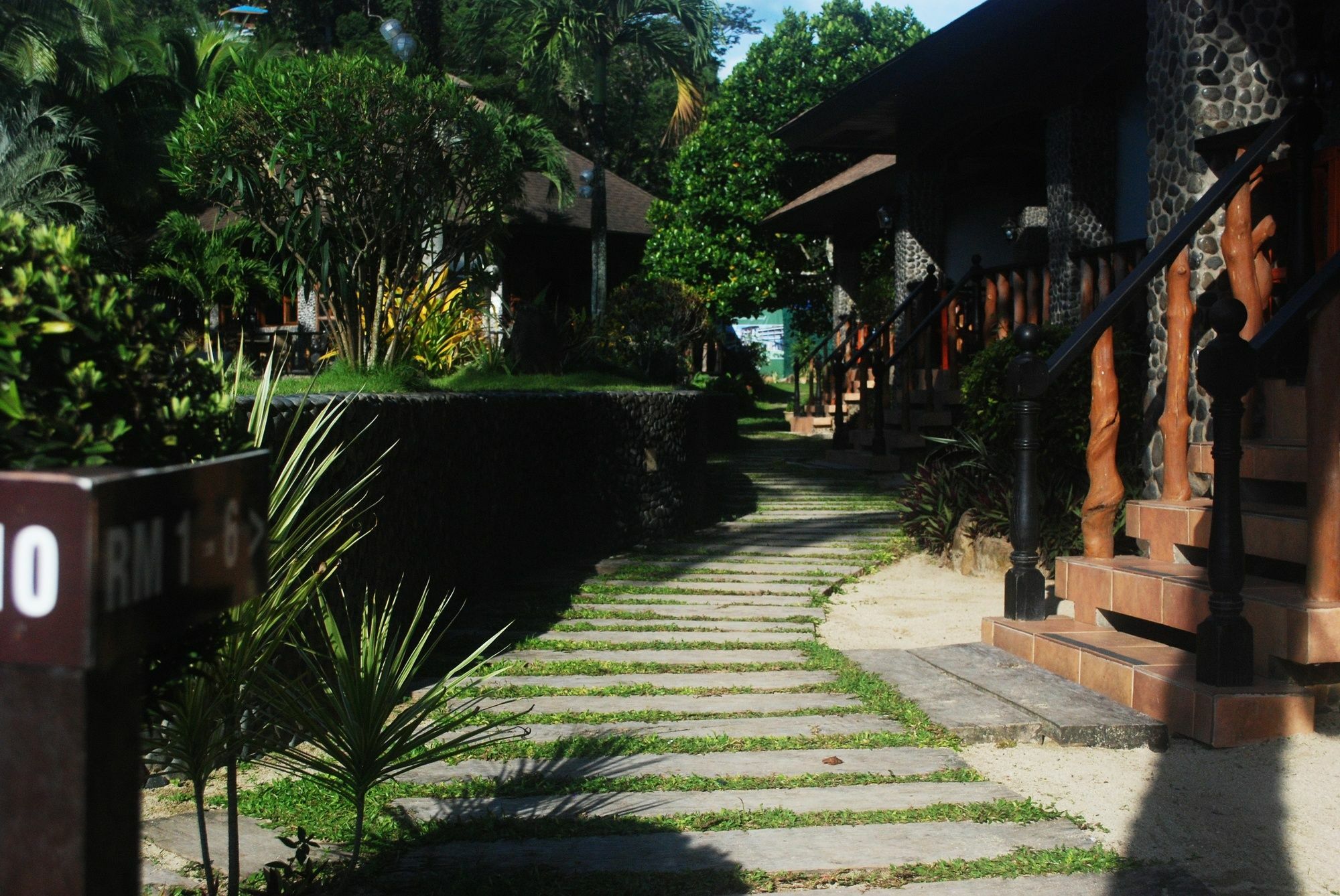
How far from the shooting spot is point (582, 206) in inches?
899

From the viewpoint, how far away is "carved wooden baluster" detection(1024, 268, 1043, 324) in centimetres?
1042

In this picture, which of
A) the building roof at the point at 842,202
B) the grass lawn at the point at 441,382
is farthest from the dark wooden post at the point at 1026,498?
the building roof at the point at 842,202

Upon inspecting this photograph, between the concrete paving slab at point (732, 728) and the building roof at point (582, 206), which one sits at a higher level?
the building roof at point (582, 206)

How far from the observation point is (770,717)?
479 cm

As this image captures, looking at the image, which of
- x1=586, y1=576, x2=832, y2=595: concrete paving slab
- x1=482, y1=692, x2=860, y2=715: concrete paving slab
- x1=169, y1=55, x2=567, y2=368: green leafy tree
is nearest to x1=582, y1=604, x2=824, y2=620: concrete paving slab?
x1=586, y1=576, x2=832, y2=595: concrete paving slab

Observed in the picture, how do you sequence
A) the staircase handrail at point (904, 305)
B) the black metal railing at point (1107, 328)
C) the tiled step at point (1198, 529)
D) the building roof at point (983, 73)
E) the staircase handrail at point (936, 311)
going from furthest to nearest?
1. the staircase handrail at point (904, 305)
2. the staircase handrail at point (936, 311)
3. the building roof at point (983, 73)
4. the tiled step at point (1198, 529)
5. the black metal railing at point (1107, 328)

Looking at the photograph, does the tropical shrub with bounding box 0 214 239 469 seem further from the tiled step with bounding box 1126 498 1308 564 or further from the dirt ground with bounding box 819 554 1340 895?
the tiled step with bounding box 1126 498 1308 564

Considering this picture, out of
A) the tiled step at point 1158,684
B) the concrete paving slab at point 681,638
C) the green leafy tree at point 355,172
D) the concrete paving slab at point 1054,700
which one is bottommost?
the concrete paving slab at point 681,638

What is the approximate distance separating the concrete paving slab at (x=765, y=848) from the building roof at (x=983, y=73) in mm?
7095

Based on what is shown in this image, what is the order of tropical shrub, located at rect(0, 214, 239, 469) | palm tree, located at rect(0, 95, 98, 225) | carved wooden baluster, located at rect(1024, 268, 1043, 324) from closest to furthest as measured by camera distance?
1. tropical shrub, located at rect(0, 214, 239, 469)
2. carved wooden baluster, located at rect(1024, 268, 1043, 324)
3. palm tree, located at rect(0, 95, 98, 225)

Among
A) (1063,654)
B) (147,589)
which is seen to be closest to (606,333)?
(1063,654)

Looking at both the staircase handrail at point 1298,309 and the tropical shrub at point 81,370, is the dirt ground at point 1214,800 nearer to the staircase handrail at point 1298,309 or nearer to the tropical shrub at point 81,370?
the staircase handrail at point 1298,309

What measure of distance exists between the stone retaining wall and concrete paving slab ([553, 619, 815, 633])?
82cm

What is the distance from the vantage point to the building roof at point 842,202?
54.6 ft
